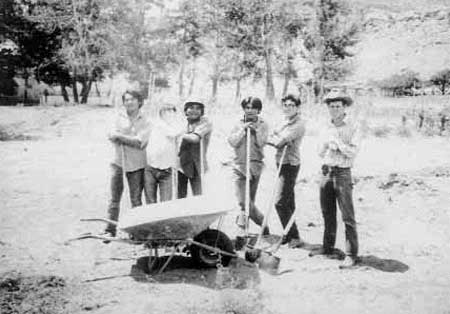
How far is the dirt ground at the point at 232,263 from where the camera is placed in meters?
4.05

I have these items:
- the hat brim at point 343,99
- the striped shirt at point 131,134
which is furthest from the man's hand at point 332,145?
the striped shirt at point 131,134

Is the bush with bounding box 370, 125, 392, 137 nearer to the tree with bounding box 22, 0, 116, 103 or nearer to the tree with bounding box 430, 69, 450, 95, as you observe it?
the tree with bounding box 430, 69, 450, 95

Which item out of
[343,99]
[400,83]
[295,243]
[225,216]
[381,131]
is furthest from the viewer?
[400,83]

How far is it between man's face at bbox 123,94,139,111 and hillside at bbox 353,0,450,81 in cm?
3251

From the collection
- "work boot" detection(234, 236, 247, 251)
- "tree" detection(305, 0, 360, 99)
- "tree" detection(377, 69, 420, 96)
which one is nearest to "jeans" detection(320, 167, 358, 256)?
"work boot" detection(234, 236, 247, 251)

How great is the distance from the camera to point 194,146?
210 inches

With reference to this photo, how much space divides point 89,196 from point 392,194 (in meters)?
5.04

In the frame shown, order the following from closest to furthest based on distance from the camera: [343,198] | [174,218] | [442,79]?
[174,218]
[343,198]
[442,79]

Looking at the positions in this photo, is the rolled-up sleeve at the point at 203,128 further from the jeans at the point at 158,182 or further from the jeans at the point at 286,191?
the jeans at the point at 286,191

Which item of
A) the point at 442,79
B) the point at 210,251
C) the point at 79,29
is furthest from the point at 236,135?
the point at 442,79

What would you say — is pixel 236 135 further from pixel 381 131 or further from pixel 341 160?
pixel 381 131

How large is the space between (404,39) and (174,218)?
4761 centimetres

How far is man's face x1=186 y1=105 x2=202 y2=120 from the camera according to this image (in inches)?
203

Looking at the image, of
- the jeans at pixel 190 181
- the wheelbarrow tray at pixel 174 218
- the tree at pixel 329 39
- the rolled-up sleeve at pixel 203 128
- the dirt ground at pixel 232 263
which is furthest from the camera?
the tree at pixel 329 39
